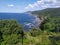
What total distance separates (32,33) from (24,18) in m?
0.51

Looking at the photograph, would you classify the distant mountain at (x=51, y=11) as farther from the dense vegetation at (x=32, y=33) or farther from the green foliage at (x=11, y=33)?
the green foliage at (x=11, y=33)

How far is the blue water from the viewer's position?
14.1 feet

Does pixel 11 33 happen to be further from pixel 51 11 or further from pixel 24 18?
pixel 51 11

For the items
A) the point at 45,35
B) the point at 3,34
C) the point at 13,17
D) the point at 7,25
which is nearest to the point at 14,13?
the point at 13,17

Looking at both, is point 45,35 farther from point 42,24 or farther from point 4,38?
point 4,38

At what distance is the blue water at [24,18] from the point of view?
14.1 feet

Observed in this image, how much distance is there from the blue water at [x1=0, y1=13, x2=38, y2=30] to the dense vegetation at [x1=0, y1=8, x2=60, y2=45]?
13 centimetres

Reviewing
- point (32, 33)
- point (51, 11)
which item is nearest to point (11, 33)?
point (32, 33)

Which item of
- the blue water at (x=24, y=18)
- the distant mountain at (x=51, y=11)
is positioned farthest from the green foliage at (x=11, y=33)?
the distant mountain at (x=51, y=11)

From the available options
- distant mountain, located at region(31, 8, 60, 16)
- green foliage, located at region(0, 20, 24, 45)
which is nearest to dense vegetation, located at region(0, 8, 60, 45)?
green foliage, located at region(0, 20, 24, 45)

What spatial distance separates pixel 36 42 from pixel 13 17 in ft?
3.71

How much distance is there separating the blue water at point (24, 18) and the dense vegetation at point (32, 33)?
5.0 inches

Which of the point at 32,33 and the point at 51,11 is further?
the point at 51,11

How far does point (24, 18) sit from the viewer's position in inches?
171
